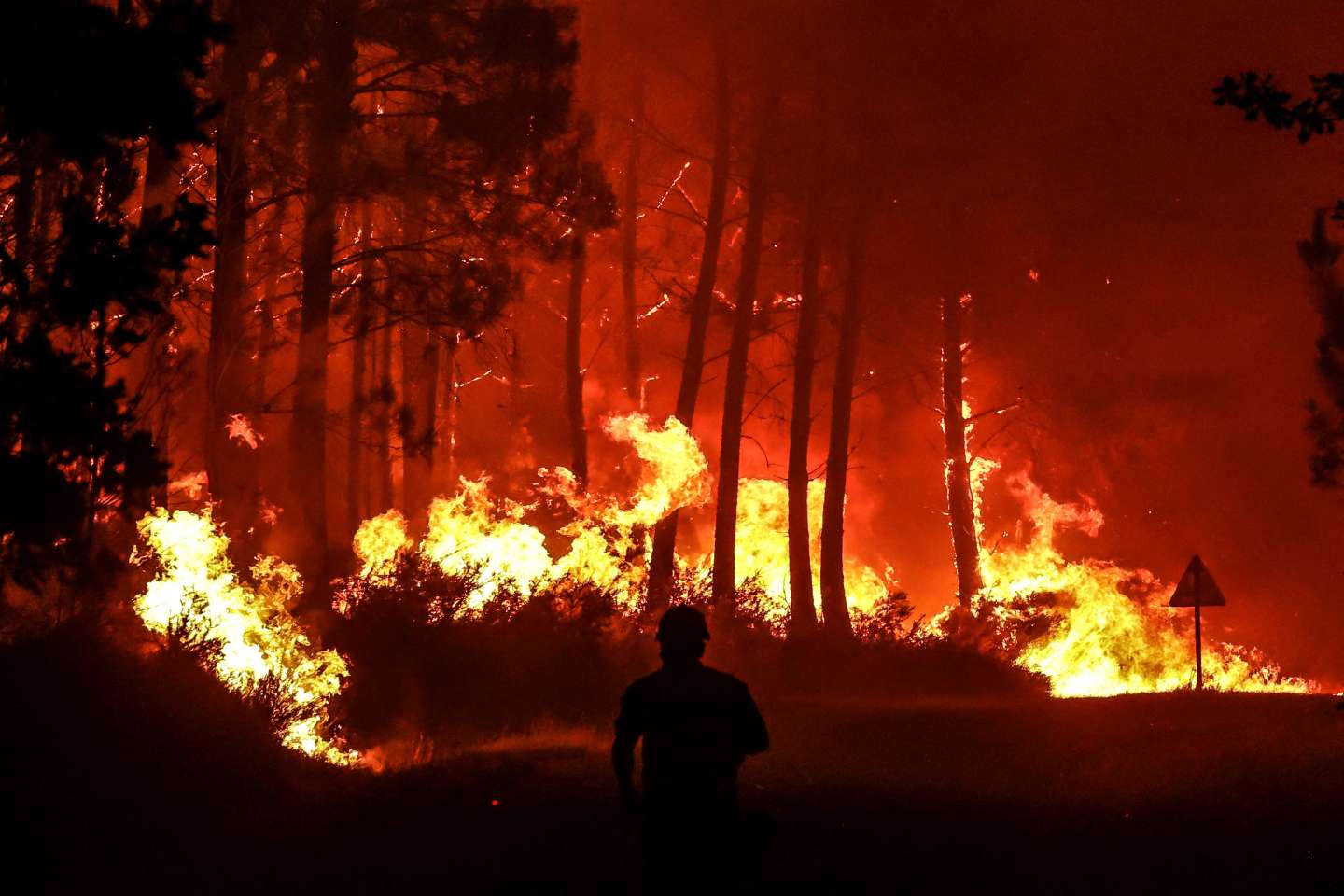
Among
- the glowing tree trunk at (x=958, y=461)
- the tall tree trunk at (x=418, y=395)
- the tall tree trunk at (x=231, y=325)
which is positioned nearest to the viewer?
the tall tree trunk at (x=231, y=325)

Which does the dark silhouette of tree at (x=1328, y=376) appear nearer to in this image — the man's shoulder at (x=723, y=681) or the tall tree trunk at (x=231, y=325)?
the tall tree trunk at (x=231, y=325)

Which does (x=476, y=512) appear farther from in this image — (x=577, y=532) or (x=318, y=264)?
(x=318, y=264)

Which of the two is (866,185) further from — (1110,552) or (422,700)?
(1110,552)

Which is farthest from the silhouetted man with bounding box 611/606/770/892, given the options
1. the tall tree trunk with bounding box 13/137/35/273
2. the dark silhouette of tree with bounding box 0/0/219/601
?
the tall tree trunk with bounding box 13/137/35/273

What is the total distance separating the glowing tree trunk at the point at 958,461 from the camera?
35.5 meters

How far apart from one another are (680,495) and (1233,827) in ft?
60.3

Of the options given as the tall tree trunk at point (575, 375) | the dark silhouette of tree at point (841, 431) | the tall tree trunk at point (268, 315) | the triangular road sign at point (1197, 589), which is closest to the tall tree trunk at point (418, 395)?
the tall tree trunk at point (268, 315)

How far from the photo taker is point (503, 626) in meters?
17.2

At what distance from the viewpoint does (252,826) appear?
9.59 meters

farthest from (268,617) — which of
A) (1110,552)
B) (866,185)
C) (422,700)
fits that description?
(1110,552)

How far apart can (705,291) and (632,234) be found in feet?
26.1

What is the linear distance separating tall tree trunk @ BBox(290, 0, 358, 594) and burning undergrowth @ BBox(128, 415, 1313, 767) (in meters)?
1.04

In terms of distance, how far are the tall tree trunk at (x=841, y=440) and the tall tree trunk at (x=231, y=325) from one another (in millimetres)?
14302

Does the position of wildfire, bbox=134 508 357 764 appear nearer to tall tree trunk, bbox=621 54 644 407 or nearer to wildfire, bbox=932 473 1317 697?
wildfire, bbox=932 473 1317 697
